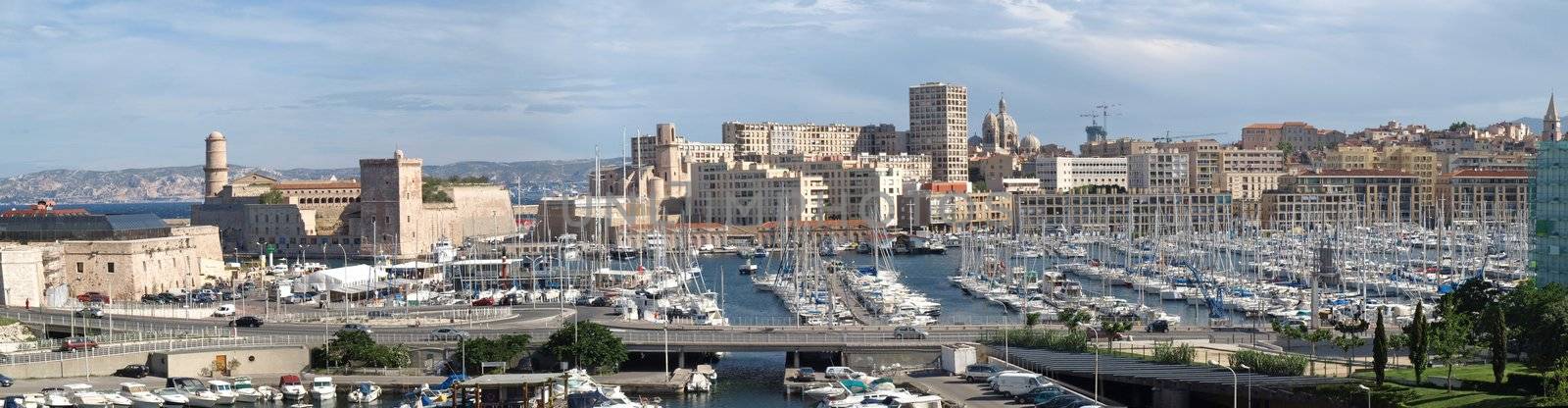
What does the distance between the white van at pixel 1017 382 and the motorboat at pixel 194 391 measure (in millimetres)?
13437

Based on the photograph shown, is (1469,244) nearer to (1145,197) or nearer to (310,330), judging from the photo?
(1145,197)

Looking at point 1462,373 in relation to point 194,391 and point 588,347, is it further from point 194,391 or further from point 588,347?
point 194,391

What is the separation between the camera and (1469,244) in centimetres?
7988

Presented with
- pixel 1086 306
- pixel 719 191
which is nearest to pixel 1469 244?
pixel 1086 306

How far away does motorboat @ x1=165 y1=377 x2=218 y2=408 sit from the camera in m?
31.0

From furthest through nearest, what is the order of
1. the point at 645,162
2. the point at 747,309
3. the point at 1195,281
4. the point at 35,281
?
1. the point at 645,162
2. the point at 1195,281
3. the point at 747,309
4. the point at 35,281

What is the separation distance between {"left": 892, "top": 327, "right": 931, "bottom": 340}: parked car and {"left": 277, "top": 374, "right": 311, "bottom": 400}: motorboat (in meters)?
11.8

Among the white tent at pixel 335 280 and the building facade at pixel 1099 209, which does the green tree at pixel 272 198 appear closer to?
the white tent at pixel 335 280

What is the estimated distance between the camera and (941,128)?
5586 inches

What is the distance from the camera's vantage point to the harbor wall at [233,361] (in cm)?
3347

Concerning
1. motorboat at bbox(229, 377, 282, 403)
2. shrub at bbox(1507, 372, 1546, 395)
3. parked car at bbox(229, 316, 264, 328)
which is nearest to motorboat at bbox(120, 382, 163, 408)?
motorboat at bbox(229, 377, 282, 403)

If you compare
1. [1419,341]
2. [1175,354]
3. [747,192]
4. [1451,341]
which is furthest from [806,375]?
[747,192]

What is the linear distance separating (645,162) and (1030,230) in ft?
130

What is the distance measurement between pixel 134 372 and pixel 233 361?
1.80 metres
